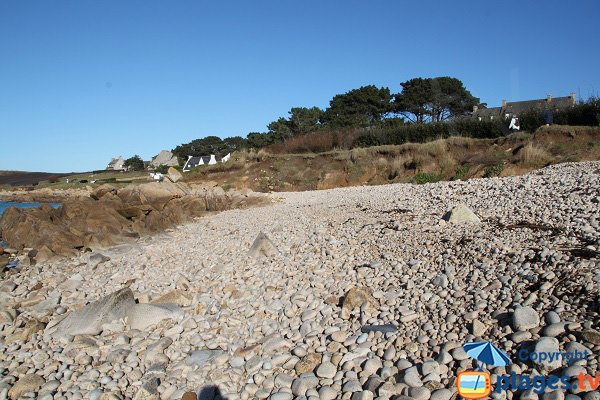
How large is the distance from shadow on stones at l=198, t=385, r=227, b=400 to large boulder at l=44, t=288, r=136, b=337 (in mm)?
1671

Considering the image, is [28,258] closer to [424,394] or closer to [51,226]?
[51,226]

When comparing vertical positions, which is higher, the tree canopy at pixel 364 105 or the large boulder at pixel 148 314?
the tree canopy at pixel 364 105

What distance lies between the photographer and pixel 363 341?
11.1ft

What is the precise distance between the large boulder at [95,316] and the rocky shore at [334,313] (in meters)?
0.02

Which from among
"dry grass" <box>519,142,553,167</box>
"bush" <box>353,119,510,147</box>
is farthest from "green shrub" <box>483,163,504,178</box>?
"bush" <box>353,119,510,147</box>

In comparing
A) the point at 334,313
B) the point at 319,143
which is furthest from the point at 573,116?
the point at 334,313

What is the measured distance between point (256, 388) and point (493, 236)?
10.4 ft

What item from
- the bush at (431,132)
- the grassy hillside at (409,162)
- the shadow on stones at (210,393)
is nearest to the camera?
the shadow on stones at (210,393)

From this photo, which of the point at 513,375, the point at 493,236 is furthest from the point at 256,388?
the point at 493,236

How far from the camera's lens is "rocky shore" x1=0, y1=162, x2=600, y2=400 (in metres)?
2.94

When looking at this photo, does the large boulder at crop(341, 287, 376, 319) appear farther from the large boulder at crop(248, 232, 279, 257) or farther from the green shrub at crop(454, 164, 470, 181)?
the green shrub at crop(454, 164, 470, 181)

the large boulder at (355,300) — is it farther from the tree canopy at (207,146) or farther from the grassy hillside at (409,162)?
the tree canopy at (207,146)

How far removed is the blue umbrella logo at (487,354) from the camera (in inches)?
107

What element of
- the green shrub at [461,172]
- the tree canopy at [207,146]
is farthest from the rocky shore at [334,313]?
the tree canopy at [207,146]
